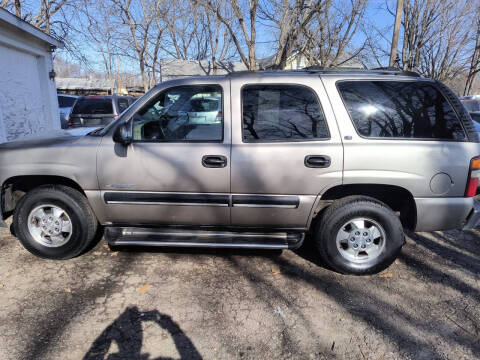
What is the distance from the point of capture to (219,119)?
10.4 ft

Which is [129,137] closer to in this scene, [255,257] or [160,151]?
[160,151]

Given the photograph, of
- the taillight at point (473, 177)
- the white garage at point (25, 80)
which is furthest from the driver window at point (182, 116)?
the white garage at point (25, 80)

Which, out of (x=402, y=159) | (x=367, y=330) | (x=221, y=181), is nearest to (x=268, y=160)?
(x=221, y=181)

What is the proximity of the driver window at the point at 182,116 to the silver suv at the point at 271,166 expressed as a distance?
0.01m

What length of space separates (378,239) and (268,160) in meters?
1.37

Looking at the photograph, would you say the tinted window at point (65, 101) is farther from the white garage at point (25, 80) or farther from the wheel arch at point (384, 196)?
the wheel arch at point (384, 196)

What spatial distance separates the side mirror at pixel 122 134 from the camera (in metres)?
3.05

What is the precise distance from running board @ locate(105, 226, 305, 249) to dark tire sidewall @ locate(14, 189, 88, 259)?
31 centimetres

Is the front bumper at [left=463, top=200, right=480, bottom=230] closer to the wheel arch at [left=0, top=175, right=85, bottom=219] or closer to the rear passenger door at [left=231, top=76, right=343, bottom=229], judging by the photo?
the rear passenger door at [left=231, top=76, right=343, bottom=229]

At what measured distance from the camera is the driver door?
3127 mm

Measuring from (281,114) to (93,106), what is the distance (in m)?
8.32

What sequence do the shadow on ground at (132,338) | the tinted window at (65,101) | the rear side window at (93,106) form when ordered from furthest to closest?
the tinted window at (65,101)
the rear side window at (93,106)
the shadow on ground at (132,338)

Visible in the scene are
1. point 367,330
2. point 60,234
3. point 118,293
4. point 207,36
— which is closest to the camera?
point 367,330

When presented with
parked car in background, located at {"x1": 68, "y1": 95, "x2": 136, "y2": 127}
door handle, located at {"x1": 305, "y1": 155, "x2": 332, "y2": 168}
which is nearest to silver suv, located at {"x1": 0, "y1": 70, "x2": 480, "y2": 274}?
door handle, located at {"x1": 305, "y1": 155, "x2": 332, "y2": 168}
